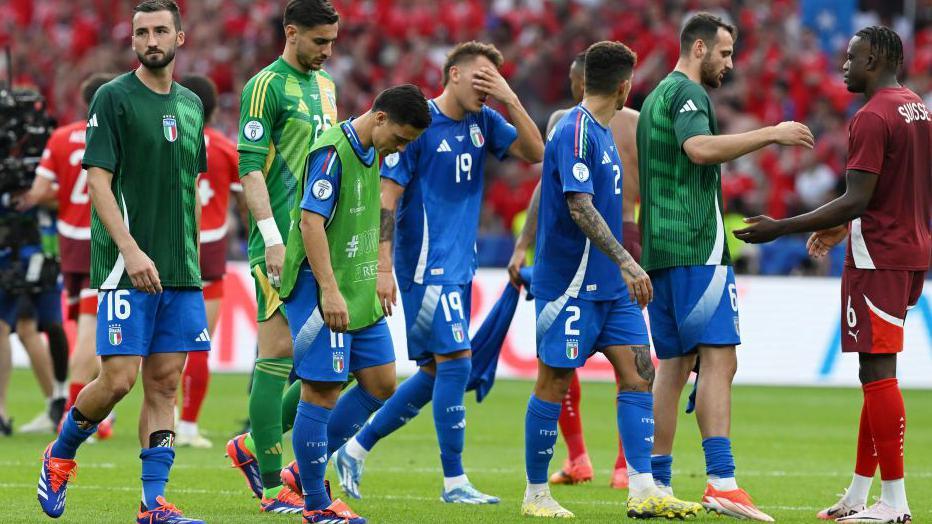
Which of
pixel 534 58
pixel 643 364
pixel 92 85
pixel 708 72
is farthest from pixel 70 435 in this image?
pixel 534 58

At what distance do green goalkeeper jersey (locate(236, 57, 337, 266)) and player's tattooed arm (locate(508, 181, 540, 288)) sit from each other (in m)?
1.67

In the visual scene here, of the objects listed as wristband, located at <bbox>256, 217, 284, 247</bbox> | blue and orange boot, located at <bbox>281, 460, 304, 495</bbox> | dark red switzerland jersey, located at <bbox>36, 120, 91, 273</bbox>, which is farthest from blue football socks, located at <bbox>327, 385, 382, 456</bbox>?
dark red switzerland jersey, located at <bbox>36, 120, 91, 273</bbox>

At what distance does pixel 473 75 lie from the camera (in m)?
8.21

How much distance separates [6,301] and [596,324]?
6.08 m

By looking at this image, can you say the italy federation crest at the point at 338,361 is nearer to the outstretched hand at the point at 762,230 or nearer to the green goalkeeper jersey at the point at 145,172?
the green goalkeeper jersey at the point at 145,172

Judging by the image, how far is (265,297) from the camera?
7.56m

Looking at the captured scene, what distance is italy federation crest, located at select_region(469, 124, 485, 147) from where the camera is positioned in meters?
8.39

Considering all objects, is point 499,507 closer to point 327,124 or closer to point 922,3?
point 327,124

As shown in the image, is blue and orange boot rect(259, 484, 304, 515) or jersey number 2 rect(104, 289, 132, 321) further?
blue and orange boot rect(259, 484, 304, 515)

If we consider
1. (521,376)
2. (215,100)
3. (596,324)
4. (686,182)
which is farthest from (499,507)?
(521,376)

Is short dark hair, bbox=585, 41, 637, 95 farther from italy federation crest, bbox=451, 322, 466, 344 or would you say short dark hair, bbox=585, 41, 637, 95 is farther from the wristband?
the wristband

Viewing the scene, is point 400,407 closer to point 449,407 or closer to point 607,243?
point 449,407

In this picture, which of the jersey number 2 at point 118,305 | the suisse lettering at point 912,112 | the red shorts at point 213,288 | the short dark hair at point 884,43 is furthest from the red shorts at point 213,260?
the suisse lettering at point 912,112

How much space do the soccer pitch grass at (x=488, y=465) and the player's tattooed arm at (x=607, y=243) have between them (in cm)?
116
